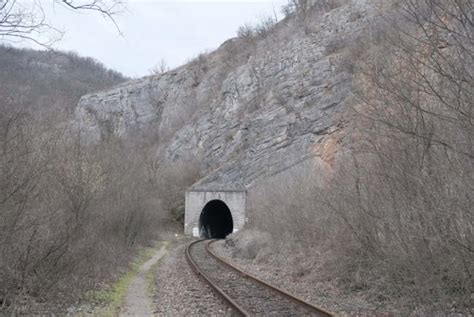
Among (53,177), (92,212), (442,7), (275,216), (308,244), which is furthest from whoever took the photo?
(275,216)

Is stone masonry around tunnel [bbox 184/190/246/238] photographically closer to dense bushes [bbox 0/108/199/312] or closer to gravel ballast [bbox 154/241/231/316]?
dense bushes [bbox 0/108/199/312]

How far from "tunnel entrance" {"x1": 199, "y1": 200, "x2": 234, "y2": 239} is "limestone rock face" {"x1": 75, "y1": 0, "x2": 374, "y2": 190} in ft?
11.6

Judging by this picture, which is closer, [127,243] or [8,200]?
[8,200]

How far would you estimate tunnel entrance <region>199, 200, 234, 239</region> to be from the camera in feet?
150

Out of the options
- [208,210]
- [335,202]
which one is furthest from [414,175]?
[208,210]

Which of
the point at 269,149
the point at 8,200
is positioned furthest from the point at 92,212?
the point at 269,149

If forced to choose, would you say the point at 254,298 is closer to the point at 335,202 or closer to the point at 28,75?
the point at 335,202

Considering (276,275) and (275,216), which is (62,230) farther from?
(275,216)

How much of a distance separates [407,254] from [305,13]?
52599 mm

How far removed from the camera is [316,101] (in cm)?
4047

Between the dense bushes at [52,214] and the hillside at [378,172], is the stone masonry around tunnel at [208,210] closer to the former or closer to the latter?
the hillside at [378,172]

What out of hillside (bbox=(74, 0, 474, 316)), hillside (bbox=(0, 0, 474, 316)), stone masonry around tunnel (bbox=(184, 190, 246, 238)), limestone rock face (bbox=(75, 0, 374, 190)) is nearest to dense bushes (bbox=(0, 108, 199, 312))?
hillside (bbox=(0, 0, 474, 316))

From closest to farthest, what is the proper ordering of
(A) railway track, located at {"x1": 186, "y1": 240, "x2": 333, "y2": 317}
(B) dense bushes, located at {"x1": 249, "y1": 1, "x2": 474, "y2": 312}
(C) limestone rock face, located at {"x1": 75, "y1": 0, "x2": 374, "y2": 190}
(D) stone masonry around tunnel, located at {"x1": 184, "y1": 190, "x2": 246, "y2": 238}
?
1. (B) dense bushes, located at {"x1": 249, "y1": 1, "x2": 474, "y2": 312}
2. (A) railway track, located at {"x1": 186, "y1": 240, "x2": 333, "y2": 317}
3. (C) limestone rock face, located at {"x1": 75, "y1": 0, "x2": 374, "y2": 190}
4. (D) stone masonry around tunnel, located at {"x1": 184, "y1": 190, "x2": 246, "y2": 238}

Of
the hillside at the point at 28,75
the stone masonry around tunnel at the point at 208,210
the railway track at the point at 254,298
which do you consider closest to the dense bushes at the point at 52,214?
the hillside at the point at 28,75
